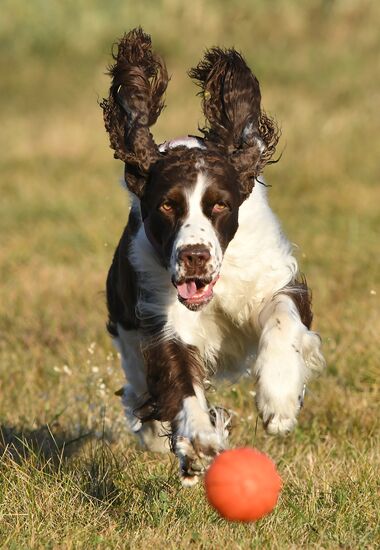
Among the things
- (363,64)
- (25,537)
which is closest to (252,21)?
(363,64)

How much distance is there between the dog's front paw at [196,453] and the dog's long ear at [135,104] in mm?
1102

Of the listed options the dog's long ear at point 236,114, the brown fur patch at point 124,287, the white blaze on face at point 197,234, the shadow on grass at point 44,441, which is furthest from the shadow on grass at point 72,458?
the dog's long ear at point 236,114

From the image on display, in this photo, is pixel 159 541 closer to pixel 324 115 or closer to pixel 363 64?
pixel 324 115

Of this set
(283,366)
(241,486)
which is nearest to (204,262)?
(283,366)

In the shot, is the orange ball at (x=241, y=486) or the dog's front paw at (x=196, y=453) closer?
the orange ball at (x=241, y=486)

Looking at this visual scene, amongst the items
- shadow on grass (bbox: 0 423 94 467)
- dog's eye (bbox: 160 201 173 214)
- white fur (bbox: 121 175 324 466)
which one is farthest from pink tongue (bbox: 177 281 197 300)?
shadow on grass (bbox: 0 423 94 467)

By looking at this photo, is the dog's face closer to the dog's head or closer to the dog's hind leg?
the dog's head

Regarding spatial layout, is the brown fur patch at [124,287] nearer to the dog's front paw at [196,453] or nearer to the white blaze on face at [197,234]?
the white blaze on face at [197,234]

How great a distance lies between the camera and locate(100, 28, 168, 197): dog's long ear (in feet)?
14.6

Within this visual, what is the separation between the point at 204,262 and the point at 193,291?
0.14 meters

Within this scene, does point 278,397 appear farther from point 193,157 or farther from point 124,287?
point 124,287

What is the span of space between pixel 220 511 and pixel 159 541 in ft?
0.84

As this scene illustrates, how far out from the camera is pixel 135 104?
462cm

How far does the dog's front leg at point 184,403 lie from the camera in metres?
3.71
